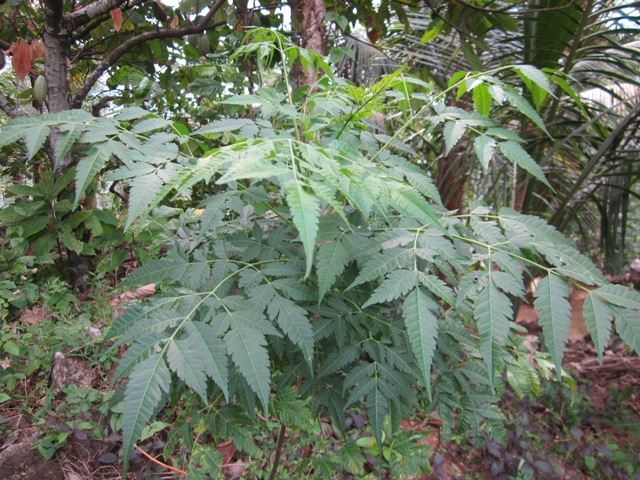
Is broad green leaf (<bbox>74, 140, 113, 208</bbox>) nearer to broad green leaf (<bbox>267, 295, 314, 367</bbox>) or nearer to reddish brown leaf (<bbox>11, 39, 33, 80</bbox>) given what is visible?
broad green leaf (<bbox>267, 295, 314, 367</bbox>)

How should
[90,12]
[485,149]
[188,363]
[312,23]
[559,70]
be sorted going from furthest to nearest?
[559,70]
[90,12]
[312,23]
[485,149]
[188,363]

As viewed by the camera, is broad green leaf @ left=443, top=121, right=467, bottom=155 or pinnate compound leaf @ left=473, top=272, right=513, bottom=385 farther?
broad green leaf @ left=443, top=121, right=467, bottom=155

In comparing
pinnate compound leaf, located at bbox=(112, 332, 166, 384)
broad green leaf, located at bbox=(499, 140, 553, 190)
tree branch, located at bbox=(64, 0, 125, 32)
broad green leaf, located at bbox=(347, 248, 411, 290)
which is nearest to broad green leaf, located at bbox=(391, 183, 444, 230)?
broad green leaf, located at bbox=(347, 248, 411, 290)

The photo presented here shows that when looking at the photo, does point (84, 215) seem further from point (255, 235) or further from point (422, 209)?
point (422, 209)

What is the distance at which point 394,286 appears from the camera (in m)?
0.65

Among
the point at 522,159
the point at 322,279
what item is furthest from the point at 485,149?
the point at 322,279

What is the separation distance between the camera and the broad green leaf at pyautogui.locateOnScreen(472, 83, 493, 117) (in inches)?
34.2

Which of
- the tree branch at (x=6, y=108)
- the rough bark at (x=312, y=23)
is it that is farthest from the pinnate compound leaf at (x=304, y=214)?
the tree branch at (x=6, y=108)

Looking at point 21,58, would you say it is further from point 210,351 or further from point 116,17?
point 210,351

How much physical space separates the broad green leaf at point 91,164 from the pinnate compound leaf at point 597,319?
2.90ft

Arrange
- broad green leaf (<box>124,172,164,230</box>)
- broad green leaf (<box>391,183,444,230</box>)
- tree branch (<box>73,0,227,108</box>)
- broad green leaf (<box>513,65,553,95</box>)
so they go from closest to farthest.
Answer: broad green leaf (<box>391,183,444,230</box>)
broad green leaf (<box>124,172,164,230</box>)
broad green leaf (<box>513,65,553,95</box>)
tree branch (<box>73,0,227,108</box>)

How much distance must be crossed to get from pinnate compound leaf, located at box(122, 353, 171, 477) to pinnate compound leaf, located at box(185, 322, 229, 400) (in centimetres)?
6

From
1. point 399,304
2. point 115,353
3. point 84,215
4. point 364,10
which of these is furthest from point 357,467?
point 364,10

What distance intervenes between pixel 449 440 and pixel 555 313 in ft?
3.36
